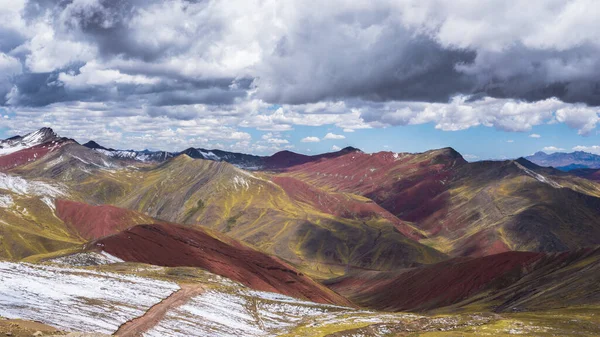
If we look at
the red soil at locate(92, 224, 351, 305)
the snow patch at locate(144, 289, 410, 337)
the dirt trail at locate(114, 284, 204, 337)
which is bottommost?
the red soil at locate(92, 224, 351, 305)

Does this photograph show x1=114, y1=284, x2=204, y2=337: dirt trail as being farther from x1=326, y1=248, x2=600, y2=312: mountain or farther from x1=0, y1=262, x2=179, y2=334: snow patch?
x1=326, y1=248, x2=600, y2=312: mountain

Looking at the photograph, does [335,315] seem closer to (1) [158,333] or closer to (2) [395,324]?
(2) [395,324]

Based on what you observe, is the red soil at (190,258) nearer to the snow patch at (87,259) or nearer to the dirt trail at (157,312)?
the snow patch at (87,259)

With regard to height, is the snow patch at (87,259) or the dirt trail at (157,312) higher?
the dirt trail at (157,312)

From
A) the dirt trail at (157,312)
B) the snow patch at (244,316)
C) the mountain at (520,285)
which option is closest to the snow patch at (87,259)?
the snow patch at (244,316)

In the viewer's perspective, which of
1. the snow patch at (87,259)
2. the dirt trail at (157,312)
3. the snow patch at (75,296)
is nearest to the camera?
the snow patch at (75,296)

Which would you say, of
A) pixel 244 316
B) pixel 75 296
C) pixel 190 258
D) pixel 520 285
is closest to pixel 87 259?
pixel 190 258

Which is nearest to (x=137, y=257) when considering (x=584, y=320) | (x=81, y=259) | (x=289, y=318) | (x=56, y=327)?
(x=81, y=259)

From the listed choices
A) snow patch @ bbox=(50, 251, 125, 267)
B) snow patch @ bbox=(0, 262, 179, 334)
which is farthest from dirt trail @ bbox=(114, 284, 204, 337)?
snow patch @ bbox=(50, 251, 125, 267)
